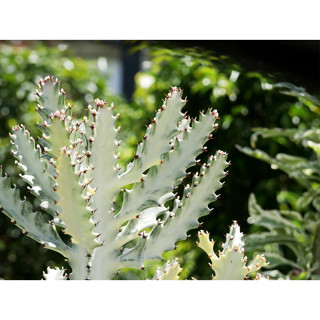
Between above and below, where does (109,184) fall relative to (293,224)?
below

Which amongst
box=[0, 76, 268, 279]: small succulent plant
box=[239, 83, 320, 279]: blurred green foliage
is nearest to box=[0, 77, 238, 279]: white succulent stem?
box=[0, 76, 268, 279]: small succulent plant

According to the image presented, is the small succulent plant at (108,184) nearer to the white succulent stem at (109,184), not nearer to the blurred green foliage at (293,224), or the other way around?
the white succulent stem at (109,184)

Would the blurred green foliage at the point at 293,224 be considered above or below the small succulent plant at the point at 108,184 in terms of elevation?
above

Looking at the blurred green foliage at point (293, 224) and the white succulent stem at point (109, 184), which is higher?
the blurred green foliage at point (293, 224)

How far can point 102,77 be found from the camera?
4488 millimetres

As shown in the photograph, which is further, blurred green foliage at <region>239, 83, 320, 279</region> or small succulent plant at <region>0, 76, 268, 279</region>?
blurred green foliage at <region>239, 83, 320, 279</region>

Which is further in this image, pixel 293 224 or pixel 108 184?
pixel 293 224

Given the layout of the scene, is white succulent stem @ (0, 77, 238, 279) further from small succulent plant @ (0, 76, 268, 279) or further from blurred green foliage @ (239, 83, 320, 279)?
blurred green foliage @ (239, 83, 320, 279)

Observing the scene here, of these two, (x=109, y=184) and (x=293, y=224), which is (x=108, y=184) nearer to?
(x=109, y=184)

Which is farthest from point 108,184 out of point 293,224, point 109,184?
point 293,224

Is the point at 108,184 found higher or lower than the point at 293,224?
lower

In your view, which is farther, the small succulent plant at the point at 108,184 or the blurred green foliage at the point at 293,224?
the blurred green foliage at the point at 293,224

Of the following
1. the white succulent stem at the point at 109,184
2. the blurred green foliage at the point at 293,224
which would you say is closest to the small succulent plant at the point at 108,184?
the white succulent stem at the point at 109,184
